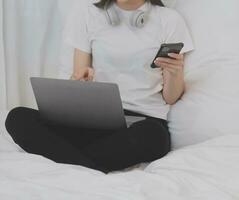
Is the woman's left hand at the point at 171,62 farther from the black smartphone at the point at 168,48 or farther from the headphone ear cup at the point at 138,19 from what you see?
the headphone ear cup at the point at 138,19

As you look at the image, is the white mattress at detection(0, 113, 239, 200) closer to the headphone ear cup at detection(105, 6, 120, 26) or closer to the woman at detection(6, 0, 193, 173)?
the woman at detection(6, 0, 193, 173)

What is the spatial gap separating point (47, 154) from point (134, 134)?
22cm

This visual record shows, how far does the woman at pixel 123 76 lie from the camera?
1079 millimetres

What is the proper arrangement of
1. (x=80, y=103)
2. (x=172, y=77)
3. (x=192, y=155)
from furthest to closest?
(x=172, y=77), (x=80, y=103), (x=192, y=155)

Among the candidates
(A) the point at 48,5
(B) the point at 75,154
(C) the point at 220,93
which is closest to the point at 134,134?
(B) the point at 75,154

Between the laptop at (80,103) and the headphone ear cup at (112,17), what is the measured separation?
322 millimetres

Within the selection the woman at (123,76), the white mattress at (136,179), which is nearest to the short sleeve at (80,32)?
the woman at (123,76)

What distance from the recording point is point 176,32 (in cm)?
129

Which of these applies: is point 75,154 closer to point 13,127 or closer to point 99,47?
point 13,127

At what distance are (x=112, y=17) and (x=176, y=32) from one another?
0.65 ft

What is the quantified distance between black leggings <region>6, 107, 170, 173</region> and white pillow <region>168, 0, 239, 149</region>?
0.12 m

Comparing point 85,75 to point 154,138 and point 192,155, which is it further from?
point 192,155

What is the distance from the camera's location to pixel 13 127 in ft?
3.84

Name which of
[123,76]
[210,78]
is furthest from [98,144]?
[210,78]
